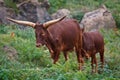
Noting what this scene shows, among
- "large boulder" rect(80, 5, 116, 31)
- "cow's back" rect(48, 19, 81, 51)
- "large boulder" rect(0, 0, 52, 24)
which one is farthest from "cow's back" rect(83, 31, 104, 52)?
"large boulder" rect(80, 5, 116, 31)

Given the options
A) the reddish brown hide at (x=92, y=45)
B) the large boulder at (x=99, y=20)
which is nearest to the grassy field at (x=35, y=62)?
the reddish brown hide at (x=92, y=45)

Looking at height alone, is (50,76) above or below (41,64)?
above

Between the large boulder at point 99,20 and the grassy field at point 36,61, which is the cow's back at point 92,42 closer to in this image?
the grassy field at point 36,61

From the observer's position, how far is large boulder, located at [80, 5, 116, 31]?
22000 millimetres

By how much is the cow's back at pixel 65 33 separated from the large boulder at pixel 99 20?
1011 centimetres

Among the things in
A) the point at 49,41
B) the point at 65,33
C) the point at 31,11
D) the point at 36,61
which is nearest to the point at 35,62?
the point at 36,61

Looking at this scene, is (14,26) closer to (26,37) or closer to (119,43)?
(26,37)

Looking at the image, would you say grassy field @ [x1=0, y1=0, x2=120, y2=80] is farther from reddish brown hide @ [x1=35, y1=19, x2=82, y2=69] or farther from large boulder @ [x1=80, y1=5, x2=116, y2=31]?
large boulder @ [x1=80, y1=5, x2=116, y2=31]

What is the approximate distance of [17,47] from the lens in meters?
13.5

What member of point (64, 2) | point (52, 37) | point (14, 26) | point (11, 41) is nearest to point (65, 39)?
point (52, 37)

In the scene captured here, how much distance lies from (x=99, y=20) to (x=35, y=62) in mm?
9939

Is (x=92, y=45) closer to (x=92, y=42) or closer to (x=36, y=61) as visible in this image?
(x=92, y=42)

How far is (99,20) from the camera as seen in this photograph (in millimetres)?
22203

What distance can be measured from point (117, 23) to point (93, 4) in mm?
4415
